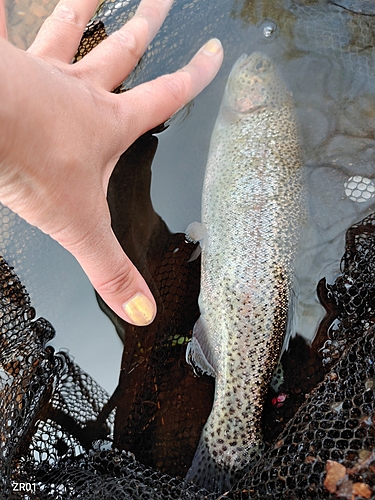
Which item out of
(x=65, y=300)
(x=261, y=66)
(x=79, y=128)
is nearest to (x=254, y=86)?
(x=261, y=66)

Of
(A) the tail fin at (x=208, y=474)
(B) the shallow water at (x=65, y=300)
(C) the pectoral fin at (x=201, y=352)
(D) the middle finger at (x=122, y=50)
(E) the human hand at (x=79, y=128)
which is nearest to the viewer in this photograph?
(E) the human hand at (x=79, y=128)

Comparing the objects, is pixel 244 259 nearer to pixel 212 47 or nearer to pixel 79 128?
pixel 79 128

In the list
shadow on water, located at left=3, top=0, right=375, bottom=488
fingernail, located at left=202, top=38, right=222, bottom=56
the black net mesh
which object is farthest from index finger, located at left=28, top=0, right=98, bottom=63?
the black net mesh

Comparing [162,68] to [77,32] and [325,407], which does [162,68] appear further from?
[325,407]

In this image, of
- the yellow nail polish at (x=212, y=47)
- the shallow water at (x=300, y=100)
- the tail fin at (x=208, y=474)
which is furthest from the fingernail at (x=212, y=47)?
the tail fin at (x=208, y=474)

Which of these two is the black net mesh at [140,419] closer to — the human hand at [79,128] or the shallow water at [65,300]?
the shallow water at [65,300]

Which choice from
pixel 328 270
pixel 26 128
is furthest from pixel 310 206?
pixel 26 128
